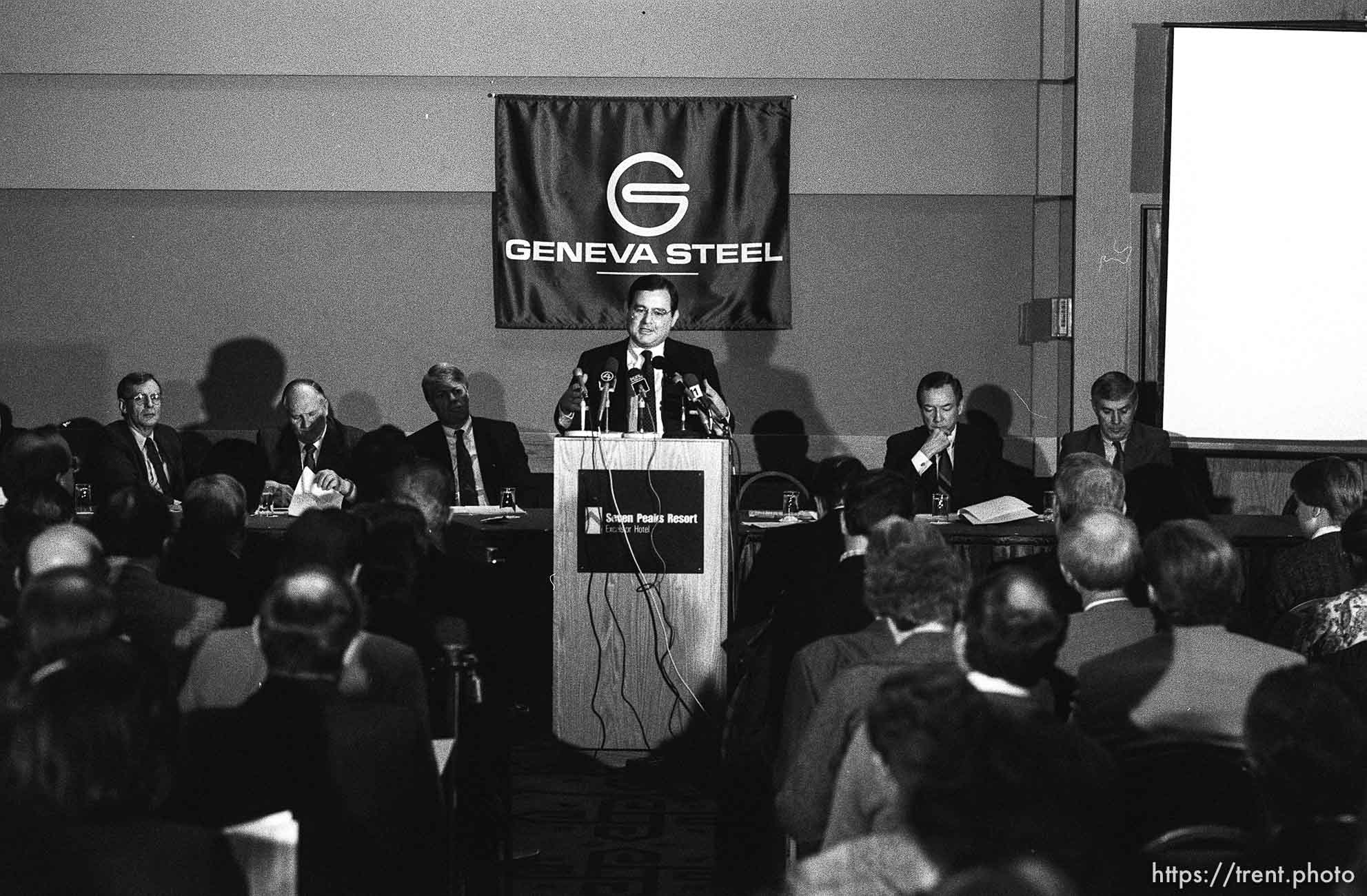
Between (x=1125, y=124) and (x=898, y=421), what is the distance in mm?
1801

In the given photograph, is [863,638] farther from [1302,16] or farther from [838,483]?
[1302,16]

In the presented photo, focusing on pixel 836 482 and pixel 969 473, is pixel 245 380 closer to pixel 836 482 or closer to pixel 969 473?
pixel 969 473

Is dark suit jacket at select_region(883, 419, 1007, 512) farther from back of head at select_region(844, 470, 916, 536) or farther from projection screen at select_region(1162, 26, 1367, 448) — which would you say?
back of head at select_region(844, 470, 916, 536)

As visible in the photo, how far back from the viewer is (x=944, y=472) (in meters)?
6.50

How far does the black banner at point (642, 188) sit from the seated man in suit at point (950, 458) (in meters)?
1.48

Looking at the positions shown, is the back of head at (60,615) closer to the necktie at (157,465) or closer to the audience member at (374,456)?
the audience member at (374,456)

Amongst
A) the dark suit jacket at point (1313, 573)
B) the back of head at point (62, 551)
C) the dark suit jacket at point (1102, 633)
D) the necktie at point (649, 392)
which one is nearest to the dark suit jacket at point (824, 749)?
the dark suit jacket at point (1102, 633)

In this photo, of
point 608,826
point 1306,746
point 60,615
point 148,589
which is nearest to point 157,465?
point 608,826

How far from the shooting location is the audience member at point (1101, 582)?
3.37 meters

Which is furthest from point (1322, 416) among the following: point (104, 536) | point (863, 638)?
point (104, 536)

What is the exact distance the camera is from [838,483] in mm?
4320

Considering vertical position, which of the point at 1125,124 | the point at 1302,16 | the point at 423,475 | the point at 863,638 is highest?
the point at 1302,16

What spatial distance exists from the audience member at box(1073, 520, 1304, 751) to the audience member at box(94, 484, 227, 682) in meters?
1.91

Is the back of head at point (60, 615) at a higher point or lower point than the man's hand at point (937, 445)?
lower
